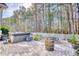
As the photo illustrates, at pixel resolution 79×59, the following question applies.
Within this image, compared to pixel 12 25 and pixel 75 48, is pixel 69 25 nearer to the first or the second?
pixel 75 48

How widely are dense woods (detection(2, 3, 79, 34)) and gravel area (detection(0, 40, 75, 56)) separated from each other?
0.13 meters

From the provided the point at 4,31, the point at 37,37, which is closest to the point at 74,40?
the point at 37,37

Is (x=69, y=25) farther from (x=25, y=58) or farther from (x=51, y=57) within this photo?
(x=25, y=58)

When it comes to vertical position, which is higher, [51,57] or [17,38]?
[17,38]

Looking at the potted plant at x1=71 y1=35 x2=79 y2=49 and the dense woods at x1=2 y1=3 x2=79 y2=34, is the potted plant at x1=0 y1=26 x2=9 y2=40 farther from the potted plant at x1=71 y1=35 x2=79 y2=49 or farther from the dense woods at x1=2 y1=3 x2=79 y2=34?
the potted plant at x1=71 y1=35 x2=79 y2=49

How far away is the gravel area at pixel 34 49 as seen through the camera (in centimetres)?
148

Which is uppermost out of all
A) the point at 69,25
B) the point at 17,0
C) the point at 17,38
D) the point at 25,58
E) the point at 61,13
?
the point at 17,0

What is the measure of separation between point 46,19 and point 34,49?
1.08 ft

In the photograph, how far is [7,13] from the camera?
1.51 meters

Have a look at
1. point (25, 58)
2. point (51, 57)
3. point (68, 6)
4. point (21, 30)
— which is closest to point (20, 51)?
point (25, 58)

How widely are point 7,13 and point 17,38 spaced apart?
276mm

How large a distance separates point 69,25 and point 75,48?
240 mm

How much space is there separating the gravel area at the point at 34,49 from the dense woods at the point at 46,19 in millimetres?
133

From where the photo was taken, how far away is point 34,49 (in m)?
1.49
